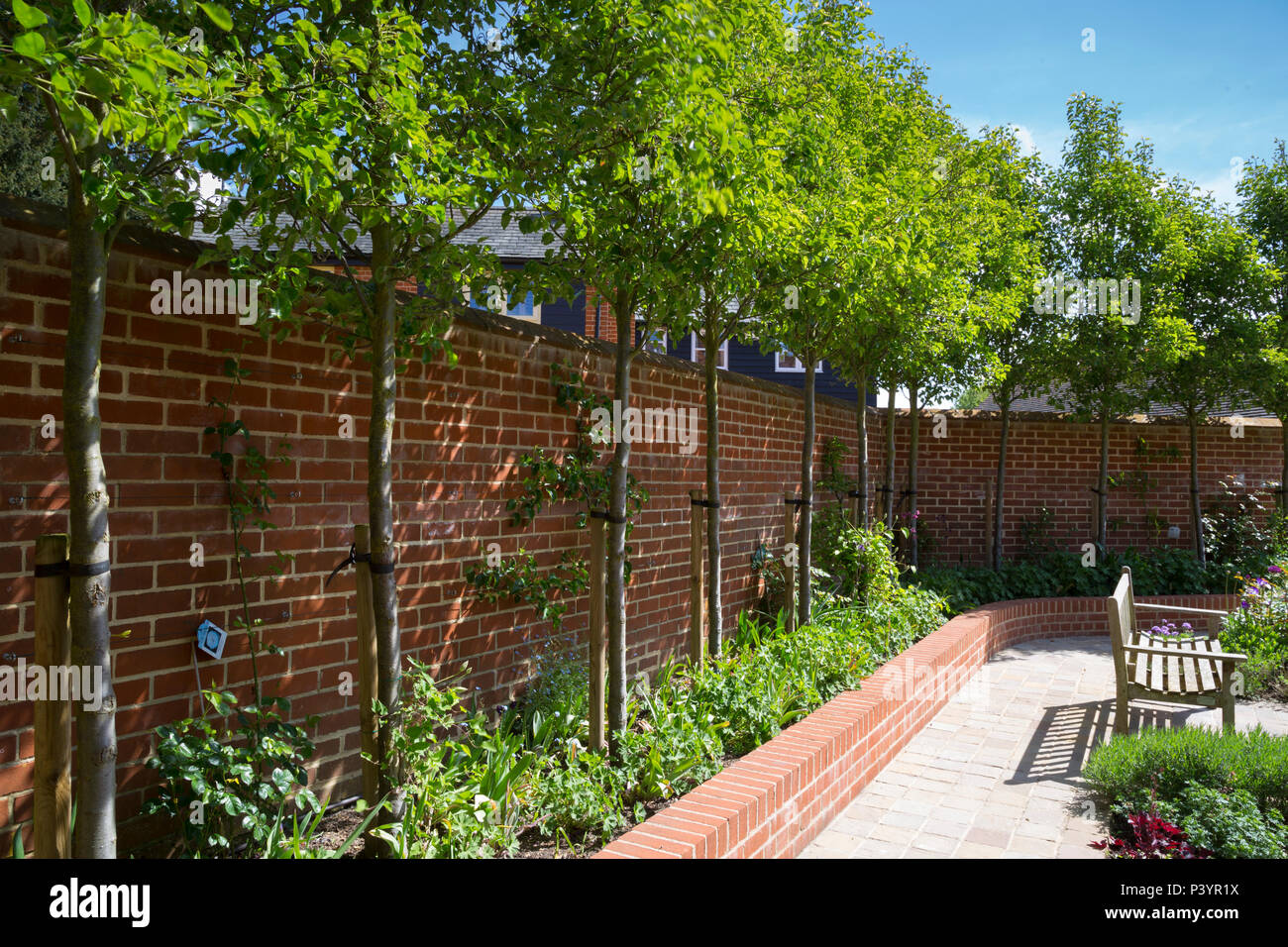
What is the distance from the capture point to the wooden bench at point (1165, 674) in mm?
5633

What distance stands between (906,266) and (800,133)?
1.69m

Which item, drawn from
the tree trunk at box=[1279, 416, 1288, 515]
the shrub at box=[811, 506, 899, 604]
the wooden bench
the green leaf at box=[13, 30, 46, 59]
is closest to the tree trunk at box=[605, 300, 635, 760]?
the green leaf at box=[13, 30, 46, 59]

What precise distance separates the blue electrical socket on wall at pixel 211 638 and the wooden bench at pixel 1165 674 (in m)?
5.11

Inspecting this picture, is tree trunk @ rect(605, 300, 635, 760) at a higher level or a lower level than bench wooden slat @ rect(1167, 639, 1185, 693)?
higher

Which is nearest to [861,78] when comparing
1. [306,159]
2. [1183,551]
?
[306,159]

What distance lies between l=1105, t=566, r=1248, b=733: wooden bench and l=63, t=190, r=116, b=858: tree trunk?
18.0 feet

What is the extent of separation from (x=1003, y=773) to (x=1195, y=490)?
851cm

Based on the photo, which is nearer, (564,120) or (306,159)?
(306,159)

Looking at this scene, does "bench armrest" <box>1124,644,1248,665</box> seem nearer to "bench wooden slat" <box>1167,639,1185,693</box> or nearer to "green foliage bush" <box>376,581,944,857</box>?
"bench wooden slat" <box>1167,639,1185,693</box>

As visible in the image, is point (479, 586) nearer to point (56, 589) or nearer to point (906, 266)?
point (56, 589)

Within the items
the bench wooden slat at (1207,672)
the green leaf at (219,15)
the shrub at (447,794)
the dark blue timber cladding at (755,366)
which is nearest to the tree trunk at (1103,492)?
the bench wooden slat at (1207,672)

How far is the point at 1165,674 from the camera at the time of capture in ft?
19.7

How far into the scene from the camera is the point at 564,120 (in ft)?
11.9

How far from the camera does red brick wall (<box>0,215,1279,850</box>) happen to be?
2.63 meters
